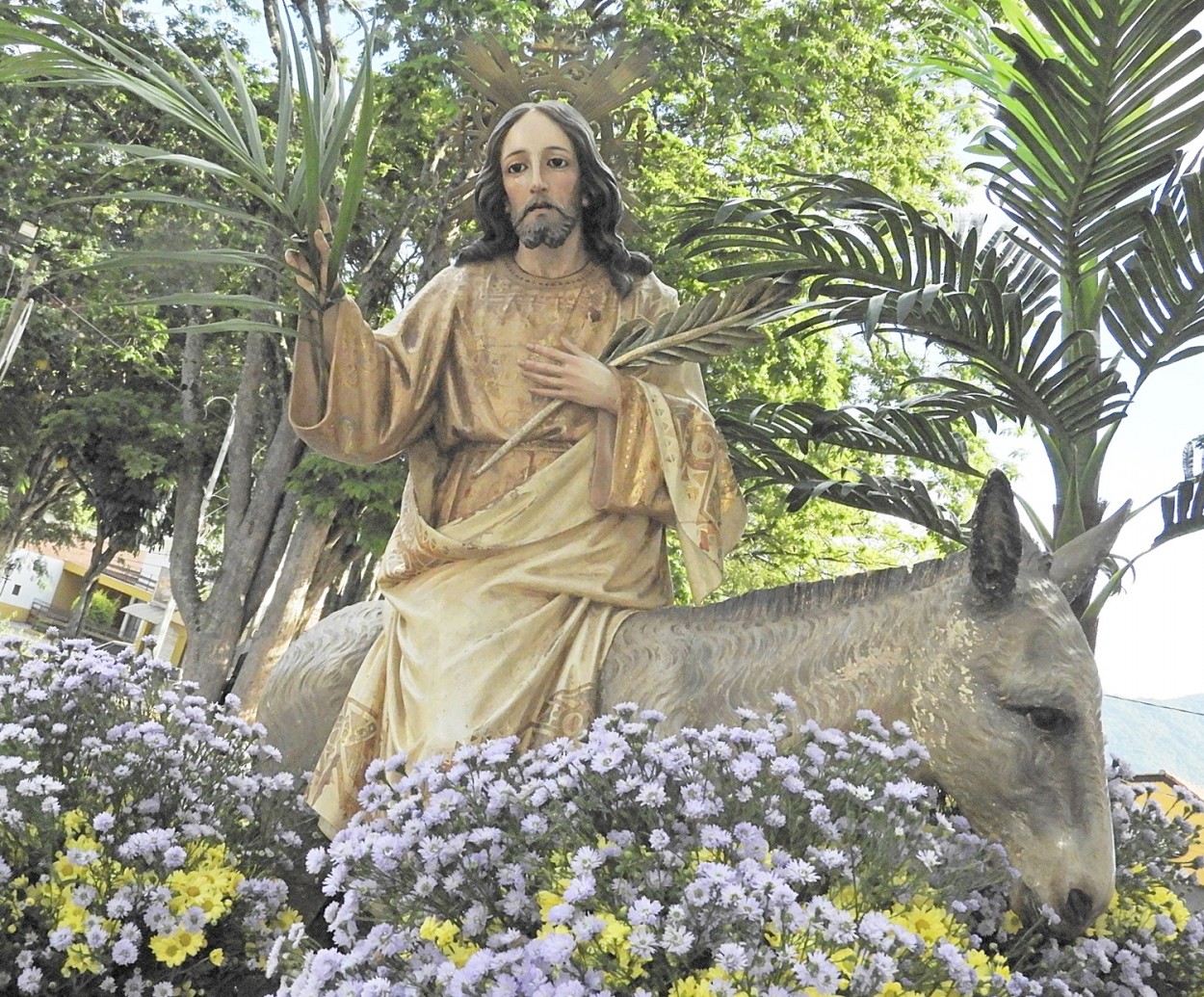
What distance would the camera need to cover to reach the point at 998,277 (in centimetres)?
523

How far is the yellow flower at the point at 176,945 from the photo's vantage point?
2689 millimetres

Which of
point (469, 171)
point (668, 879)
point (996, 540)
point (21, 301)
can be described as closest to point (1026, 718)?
point (996, 540)

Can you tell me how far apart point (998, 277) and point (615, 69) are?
7.07 feet

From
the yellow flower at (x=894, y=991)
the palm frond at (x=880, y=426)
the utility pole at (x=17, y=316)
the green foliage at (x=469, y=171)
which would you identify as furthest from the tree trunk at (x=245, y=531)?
the yellow flower at (x=894, y=991)

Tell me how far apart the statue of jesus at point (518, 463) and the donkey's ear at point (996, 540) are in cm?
69

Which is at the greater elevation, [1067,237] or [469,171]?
[469,171]

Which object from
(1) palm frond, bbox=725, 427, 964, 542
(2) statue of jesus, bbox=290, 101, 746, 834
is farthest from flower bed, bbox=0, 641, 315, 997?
(1) palm frond, bbox=725, 427, 964, 542

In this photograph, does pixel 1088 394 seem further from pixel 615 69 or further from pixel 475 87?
pixel 475 87

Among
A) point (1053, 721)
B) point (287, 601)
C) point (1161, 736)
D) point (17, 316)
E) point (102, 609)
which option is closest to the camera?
point (1053, 721)

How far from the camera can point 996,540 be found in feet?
9.35

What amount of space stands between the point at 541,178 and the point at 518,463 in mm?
810

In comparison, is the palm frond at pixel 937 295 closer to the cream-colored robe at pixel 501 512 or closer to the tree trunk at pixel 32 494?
the cream-colored robe at pixel 501 512

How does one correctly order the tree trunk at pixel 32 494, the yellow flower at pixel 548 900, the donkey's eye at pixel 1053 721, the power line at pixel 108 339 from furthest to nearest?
1. the tree trunk at pixel 32 494
2. the power line at pixel 108 339
3. the donkey's eye at pixel 1053 721
4. the yellow flower at pixel 548 900

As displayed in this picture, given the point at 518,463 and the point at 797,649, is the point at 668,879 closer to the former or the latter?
the point at 797,649
